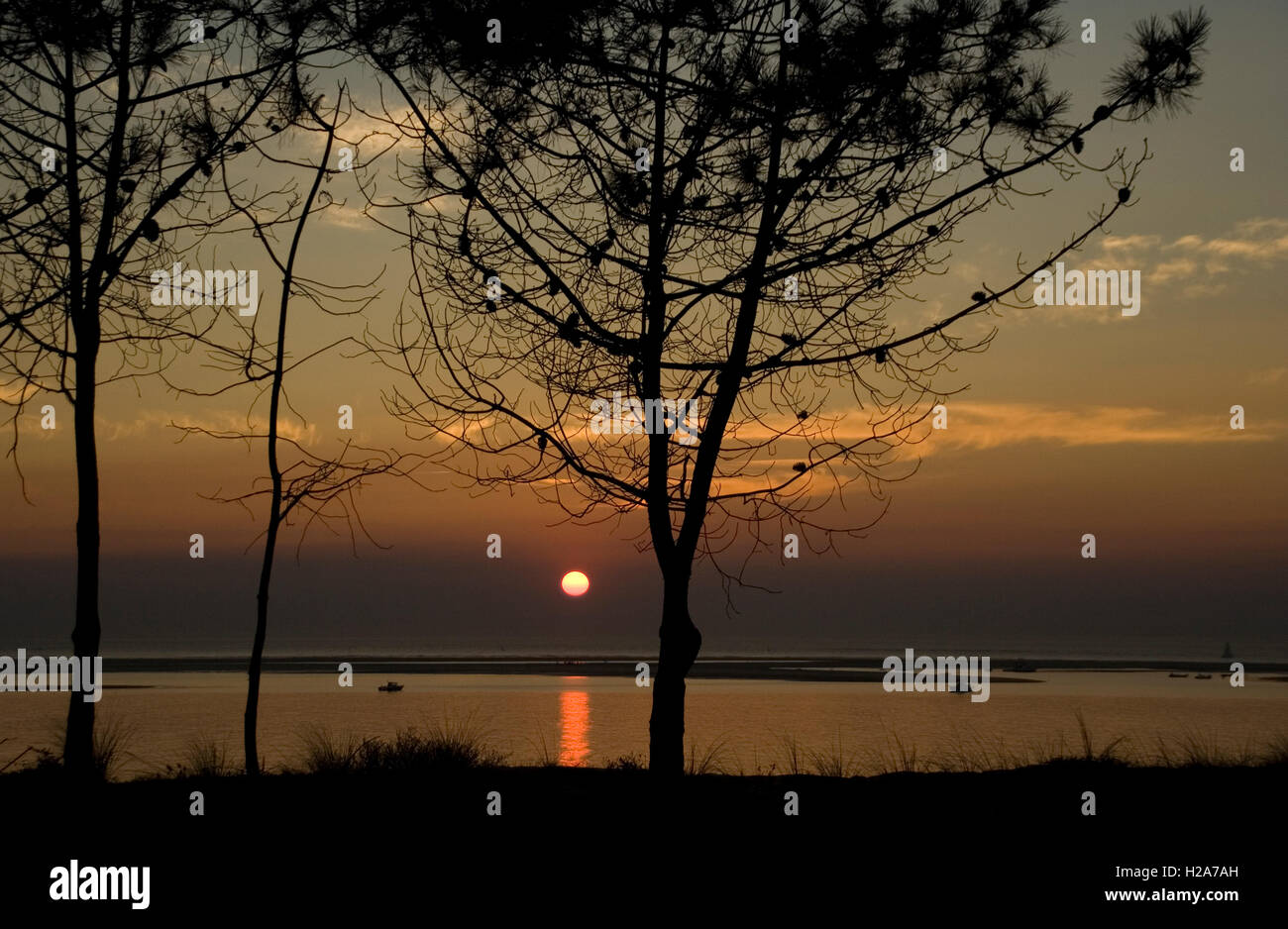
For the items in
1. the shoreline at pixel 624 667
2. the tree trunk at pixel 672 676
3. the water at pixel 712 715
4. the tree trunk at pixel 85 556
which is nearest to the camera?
the tree trunk at pixel 672 676

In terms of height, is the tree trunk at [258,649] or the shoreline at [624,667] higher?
the tree trunk at [258,649]

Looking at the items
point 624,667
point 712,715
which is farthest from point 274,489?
point 624,667

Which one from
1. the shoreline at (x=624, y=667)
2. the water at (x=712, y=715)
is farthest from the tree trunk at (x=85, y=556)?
the shoreline at (x=624, y=667)

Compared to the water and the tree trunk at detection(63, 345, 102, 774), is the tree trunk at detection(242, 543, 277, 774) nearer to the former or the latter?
the tree trunk at detection(63, 345, 102, 774)

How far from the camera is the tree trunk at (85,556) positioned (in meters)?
9.62

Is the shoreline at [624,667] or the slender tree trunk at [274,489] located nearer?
the slender tree trunk at [274,489]

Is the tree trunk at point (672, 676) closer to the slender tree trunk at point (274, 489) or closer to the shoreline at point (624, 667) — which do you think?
the slender tree trunk at point (274, 489)

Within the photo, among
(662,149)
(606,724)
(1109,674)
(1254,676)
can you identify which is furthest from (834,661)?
(662,149)

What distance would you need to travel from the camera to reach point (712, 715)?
1703 inches

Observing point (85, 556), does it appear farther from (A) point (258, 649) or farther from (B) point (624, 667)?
(B) point (624, 667)
